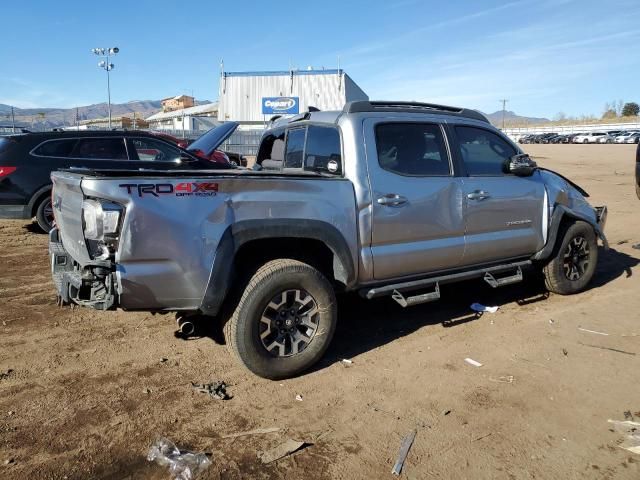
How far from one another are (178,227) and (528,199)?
11.5 ft

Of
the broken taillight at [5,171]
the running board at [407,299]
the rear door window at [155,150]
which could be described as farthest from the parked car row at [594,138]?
the broken taillight at [5,171]

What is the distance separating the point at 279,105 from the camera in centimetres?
4181

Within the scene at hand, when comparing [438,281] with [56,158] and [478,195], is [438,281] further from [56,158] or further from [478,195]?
[56,158]

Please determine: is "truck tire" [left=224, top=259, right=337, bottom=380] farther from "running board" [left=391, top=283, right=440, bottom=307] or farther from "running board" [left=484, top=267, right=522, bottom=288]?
"running board" [left=484, top=267, right=522, bottom=288]

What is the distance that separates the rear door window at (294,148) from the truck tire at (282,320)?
1378mm

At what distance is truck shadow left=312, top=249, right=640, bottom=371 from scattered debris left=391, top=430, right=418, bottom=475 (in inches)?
41.7

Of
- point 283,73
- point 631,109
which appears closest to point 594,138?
point 283,73

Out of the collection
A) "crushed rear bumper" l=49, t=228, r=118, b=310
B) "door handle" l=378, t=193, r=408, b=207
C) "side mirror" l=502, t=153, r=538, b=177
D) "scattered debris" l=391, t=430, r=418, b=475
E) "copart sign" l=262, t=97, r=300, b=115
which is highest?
"copart sign" l=262, t=97, r=300, b=115

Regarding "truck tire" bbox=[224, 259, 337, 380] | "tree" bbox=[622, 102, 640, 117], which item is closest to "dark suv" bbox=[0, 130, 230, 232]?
"truck tire" bbox=[224, 259, 337, 380]

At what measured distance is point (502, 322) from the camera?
4.94 m

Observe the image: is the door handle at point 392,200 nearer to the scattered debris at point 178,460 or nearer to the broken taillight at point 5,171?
the scattered debris at point 178,460

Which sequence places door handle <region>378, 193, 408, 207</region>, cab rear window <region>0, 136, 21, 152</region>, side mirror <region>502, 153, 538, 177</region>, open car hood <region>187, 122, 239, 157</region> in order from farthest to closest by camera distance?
1. open car hood <region>187, 122, 239, 157</region>
2. cab rear window <region>0, 136, 21, 152</region>
3. side mirror <region>502, 153, 538, 177</region>
4. door handle <region>378, 193, 408, 207</region>

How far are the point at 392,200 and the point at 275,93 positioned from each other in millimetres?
41276

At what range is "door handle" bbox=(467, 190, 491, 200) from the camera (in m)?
4.56
